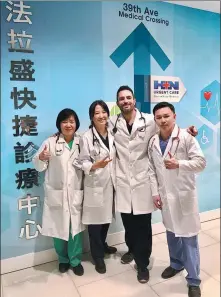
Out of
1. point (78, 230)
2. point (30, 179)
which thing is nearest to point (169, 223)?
point (78, 230)

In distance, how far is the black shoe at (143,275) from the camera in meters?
1.77

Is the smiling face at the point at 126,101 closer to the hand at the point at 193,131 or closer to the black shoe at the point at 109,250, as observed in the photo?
the hand at the point at 193,131

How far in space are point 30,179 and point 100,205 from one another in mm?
571

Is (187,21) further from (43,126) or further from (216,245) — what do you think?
(216,245)

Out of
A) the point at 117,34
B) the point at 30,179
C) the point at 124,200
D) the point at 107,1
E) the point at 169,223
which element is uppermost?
the point at 107,1

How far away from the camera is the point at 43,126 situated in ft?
6.30

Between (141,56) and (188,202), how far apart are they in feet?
4.18

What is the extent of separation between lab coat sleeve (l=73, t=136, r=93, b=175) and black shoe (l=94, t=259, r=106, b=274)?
702mm

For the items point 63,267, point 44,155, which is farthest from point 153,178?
point 63,267

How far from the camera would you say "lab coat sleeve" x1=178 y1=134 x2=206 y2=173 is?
1.47 m

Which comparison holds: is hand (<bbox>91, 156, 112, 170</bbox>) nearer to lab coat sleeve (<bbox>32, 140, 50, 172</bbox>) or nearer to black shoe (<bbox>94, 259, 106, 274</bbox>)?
lab coat sleeve (<bbox>32, 140, 50, 172</bbox>)

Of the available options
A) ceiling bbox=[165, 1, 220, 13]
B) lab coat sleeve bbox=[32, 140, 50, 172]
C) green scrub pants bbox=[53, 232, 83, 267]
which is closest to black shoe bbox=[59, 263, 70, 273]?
green scrub pants bbox=[53, 232, 83, 267]

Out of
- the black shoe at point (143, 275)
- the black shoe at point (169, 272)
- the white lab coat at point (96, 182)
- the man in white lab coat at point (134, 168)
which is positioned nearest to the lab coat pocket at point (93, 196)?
the white lab coat at point (96, 182)

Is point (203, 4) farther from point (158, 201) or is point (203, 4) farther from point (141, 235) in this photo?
point (141, 235)
